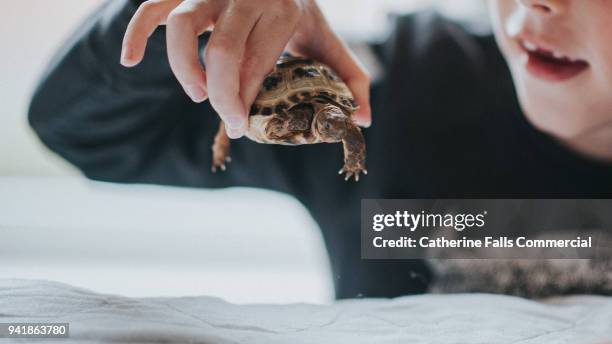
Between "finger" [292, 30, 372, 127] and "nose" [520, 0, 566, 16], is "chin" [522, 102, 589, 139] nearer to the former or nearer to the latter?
"nose" [520, 0, 566, 16]

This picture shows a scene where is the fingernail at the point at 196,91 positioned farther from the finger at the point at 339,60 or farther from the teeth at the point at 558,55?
the teeth at the point at 558,55

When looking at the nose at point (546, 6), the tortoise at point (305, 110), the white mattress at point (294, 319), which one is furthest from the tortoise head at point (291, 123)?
the nose at point (546, 6)

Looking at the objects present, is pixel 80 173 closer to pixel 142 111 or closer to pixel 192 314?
pixel 142 111

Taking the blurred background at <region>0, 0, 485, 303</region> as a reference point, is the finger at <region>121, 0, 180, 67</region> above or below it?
above

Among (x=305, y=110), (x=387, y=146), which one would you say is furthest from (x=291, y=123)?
(x=387, y=146)

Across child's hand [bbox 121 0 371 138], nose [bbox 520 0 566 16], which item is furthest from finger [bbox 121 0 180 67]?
nose [bbox 520 0 566 16]

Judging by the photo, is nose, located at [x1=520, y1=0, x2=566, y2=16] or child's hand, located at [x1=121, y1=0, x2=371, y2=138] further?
nose, located at [x1=520, y1=0, x2=566, y2=16]

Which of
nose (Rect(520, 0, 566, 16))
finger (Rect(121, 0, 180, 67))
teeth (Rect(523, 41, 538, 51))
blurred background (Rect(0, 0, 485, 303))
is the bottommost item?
blurred background (Rect(0, 0, 485, 303))

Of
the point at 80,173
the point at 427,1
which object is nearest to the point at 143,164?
the point at 80,173
